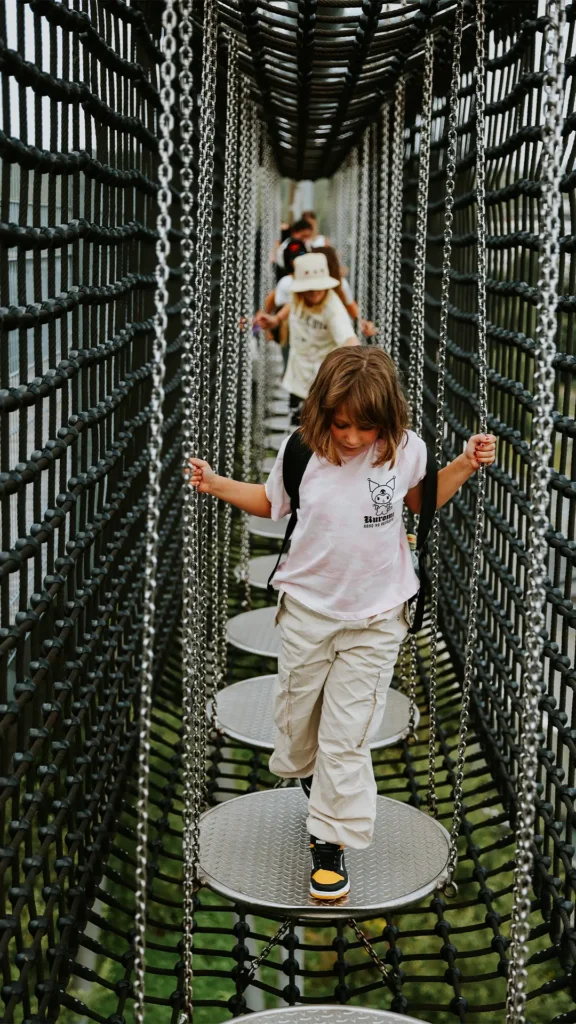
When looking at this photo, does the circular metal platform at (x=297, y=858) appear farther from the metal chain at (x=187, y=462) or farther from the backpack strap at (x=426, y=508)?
the backpack strap at (x=426, y=508)

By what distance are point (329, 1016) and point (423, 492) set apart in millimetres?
1026

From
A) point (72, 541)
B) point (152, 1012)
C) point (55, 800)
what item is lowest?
point (152, 1012)

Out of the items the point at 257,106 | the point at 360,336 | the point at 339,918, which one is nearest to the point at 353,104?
the point at 257,106

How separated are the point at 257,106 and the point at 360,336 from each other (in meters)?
2.44

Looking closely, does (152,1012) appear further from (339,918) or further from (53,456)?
(53,456)

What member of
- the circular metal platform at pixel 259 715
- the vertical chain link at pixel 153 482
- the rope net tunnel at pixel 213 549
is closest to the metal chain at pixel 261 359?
the rope net tunnel at pixel 213 549

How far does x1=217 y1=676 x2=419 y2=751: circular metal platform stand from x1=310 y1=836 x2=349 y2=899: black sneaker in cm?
61

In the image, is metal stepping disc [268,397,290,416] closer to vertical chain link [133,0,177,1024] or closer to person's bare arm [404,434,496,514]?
person's bare arm [404,434,496,514]

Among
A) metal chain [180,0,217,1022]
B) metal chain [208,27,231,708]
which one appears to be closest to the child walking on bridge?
metal chain [180,0,217,1022]

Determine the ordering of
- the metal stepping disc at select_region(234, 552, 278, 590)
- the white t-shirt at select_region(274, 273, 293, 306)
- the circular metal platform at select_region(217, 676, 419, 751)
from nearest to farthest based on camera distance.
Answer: the circular metal platform at select_region(217, 676, 419, 751)
the metal stepping disc at select_region(234, 552, 278, 590)
the white t-shirt at select_region(274, 273, 293, 306)

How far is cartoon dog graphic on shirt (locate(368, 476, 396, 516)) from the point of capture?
2490mm

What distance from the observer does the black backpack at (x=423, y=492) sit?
2.51m

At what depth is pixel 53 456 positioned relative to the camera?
2.33 meters

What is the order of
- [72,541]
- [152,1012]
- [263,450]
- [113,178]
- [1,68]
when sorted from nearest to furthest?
[1,68] → [72,541] → [113,178] → [152,1012] → [263,450]
